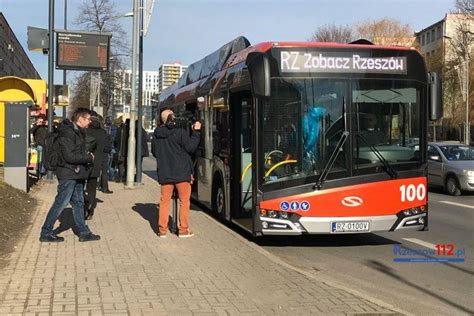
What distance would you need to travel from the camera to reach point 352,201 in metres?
7.95

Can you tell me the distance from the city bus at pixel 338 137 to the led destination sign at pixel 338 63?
0.05 feet

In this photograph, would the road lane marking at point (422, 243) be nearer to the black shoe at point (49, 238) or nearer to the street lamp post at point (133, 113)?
the black shoe at point (49, 238)

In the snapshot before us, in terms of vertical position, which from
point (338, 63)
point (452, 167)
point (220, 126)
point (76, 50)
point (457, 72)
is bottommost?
point (452, 167)

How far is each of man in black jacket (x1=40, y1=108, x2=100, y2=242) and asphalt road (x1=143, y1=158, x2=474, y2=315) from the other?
2876 mm

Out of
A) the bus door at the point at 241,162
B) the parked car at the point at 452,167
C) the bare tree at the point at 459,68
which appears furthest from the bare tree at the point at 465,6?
the bus door at the point at 241,162

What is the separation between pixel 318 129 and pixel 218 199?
317cm

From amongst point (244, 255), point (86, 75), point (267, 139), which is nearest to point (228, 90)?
point (267, 139)

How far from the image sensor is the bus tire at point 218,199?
1010 centimetres

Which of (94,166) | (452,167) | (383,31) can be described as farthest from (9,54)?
(94,166)

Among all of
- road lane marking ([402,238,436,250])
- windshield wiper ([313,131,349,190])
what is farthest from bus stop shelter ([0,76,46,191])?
road lane marking ([402,238,436,250])

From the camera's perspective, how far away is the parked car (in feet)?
53.6

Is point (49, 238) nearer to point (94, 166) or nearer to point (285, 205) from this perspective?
point (94, 166)

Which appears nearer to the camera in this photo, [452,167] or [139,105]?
[452,167]

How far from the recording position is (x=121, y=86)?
138 feet
